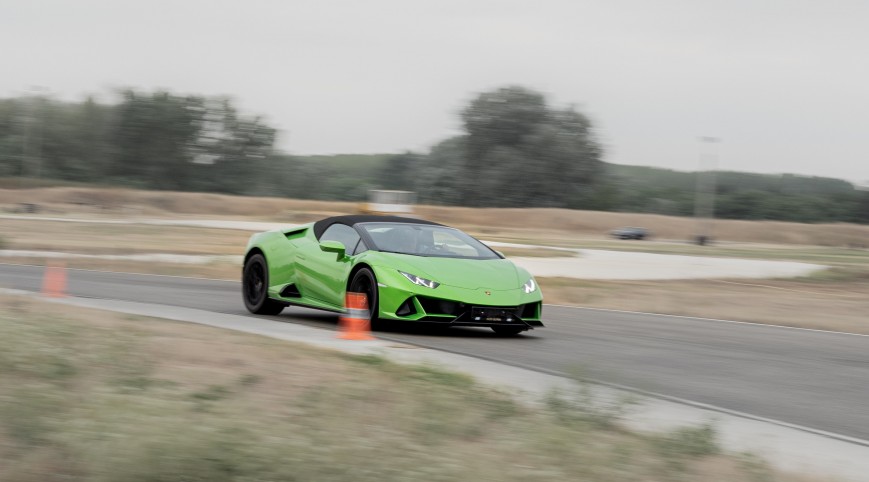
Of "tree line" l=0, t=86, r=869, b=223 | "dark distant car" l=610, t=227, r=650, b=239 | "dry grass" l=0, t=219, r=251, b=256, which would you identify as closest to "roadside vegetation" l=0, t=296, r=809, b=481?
"dry grass" l=0, t=219, r=251, b=256

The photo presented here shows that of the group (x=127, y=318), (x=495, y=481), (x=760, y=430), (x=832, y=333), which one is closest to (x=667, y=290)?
(x=832, y=333)

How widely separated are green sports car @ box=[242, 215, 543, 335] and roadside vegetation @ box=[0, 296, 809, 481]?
2.69 meters

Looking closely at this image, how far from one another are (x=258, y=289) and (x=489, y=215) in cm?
6913

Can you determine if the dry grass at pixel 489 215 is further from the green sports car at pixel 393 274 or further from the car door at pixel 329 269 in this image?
the car door at pixel 329 269

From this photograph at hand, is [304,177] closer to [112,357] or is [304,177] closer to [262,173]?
[262,173]

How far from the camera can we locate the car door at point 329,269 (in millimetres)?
12406

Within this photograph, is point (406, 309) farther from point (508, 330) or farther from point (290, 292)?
point (290, 292)

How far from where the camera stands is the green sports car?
11.7 meters

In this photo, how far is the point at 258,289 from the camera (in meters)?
13.8

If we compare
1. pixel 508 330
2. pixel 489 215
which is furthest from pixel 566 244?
pixel 508 330

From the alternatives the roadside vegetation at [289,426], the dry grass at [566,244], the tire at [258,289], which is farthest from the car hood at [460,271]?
the dry grass at [566,244]

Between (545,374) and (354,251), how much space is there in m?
3.87

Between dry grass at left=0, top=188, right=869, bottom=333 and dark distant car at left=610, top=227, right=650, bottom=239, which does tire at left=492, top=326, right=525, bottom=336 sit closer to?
dry grass at left=0, top=188, right=869, bottom=333

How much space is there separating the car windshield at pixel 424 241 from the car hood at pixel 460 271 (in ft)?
0.76
